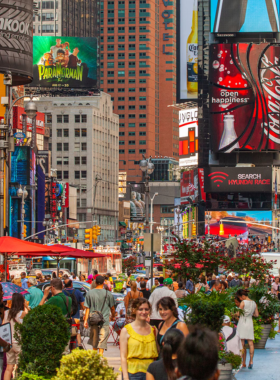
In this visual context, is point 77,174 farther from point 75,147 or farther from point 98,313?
point 98,313

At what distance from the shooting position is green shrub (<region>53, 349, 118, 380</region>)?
7.95 m

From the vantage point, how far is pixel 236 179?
10419cm

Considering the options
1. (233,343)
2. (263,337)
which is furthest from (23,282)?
(233,343)

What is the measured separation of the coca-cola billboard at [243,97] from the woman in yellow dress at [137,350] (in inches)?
3668

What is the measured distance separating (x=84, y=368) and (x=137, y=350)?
95 cm

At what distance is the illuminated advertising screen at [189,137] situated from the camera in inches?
4673

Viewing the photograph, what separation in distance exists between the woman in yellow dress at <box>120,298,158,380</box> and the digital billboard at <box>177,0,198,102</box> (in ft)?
340

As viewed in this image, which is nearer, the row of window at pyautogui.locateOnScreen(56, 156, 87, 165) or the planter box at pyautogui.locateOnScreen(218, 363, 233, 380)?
the planter box at pyautogui.locateOnScreen(218, 363, 233, 380)

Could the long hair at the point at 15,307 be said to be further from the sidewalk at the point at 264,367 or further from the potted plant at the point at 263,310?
the potted plant at the point at 263,310

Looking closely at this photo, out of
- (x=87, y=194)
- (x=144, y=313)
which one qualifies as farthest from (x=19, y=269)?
(x=87, y=194)

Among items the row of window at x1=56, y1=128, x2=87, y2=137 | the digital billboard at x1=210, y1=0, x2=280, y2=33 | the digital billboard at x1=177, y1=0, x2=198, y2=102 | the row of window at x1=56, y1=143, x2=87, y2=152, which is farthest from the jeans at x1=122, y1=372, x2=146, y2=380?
the row of window at x1=56, y1=143, x2=87, y2=152

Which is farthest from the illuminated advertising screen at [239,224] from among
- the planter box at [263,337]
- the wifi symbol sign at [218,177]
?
the planter box at [263,337]

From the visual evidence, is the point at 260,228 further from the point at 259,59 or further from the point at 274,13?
the point at 274,13

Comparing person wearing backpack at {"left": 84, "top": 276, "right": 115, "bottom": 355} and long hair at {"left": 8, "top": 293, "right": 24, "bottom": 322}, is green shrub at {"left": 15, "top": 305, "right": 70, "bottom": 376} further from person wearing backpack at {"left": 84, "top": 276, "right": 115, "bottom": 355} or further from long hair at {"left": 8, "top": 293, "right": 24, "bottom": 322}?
person wearing backpack at {"left": 84, "top": 276, "right": 115, "bottom": 355}
